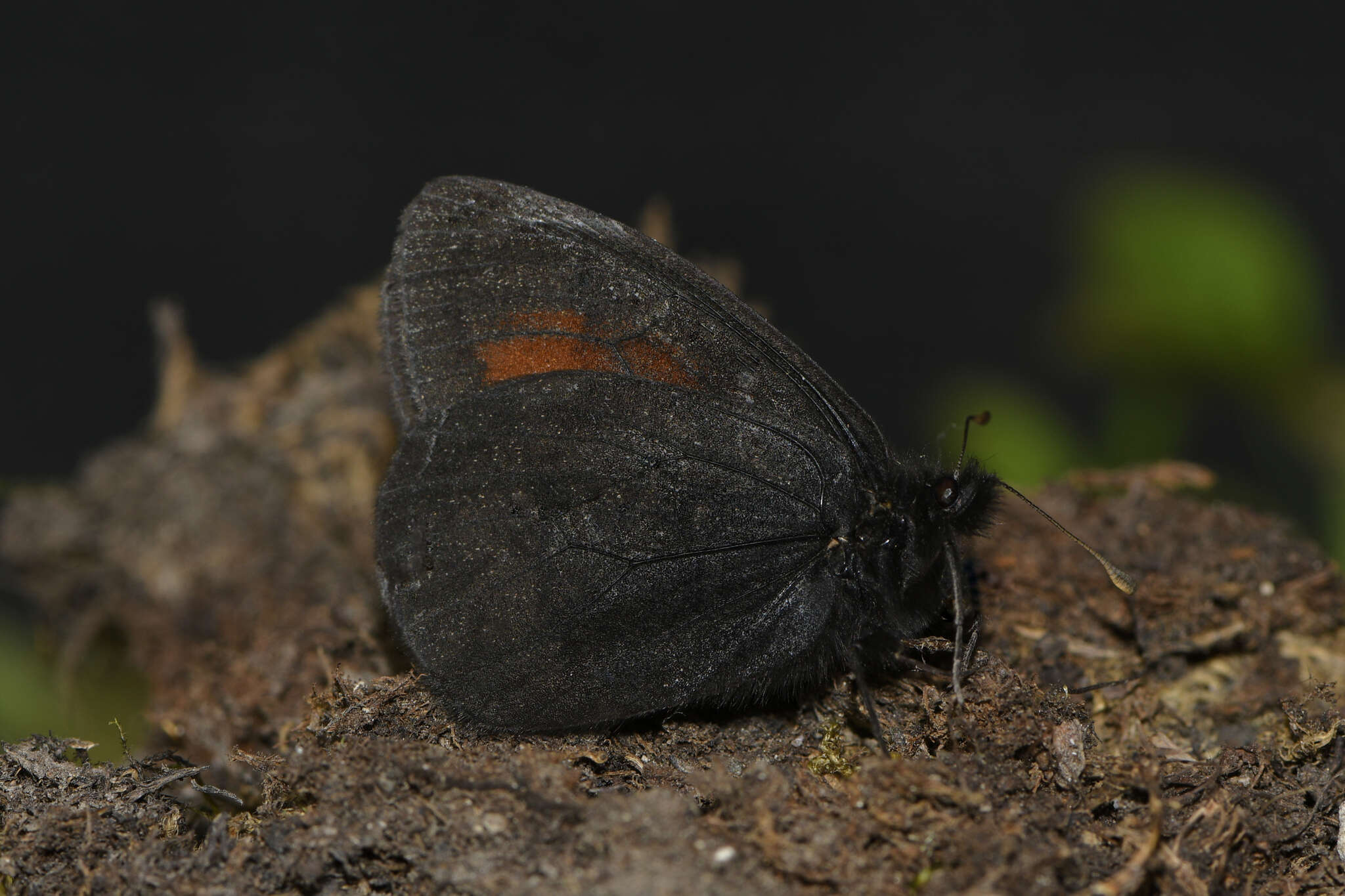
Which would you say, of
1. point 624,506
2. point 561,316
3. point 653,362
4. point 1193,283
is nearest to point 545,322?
point 561,316

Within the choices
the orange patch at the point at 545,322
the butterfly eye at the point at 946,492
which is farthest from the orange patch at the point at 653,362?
the butterfly eye at the point at 946,492

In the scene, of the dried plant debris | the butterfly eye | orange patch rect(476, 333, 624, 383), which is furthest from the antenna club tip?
orange patch rect(476, 333, 624, 383)

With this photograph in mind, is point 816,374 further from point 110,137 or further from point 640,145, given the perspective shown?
point 110,137

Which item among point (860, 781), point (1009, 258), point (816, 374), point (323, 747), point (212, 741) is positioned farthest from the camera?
point (1009, 258)

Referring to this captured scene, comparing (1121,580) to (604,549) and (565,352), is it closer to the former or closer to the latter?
(604,549)

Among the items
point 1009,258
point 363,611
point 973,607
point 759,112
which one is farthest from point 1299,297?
point 759,112

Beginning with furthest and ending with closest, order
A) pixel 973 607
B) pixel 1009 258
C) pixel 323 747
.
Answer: pixel 1009 258, pixel 973 607, pixel 323 747
